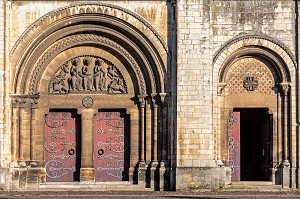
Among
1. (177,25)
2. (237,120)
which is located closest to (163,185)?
Result: (237,120)

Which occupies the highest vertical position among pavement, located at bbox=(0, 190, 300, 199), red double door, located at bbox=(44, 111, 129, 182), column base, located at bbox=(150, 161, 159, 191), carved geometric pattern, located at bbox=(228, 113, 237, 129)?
carved geometric pattern, located at bbox=(228, 113, 237, 129)

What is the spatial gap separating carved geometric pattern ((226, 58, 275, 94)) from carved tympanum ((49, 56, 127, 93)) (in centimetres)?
351

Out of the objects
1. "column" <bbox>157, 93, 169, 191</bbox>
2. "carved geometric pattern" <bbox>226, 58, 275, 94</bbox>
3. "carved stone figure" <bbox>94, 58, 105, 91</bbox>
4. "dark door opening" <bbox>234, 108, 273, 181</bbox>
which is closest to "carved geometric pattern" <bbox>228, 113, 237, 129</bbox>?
"dark door opening" <bbox>234, 108, 273, 181</bbox>

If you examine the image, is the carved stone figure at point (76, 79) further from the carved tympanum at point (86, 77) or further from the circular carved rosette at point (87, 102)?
the circular carved rosette at point (87, 102)

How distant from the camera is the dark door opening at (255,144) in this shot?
27797 millimetres

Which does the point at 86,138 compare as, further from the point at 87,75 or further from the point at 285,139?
the point at 285,139

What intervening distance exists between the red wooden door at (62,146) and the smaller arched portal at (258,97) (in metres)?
4.66

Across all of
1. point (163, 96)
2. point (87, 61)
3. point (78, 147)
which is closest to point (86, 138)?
point (78, 147)

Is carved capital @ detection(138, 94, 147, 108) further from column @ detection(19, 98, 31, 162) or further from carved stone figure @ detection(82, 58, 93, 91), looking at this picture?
column @ detection(19, 98, 31, 162)

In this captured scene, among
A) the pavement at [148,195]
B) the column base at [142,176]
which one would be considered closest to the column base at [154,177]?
the column base at [142,176]

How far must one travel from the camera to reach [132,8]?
2686cm

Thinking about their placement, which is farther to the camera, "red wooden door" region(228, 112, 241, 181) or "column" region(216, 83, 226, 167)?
"red wooden door" region(228, 112, 241, 181)

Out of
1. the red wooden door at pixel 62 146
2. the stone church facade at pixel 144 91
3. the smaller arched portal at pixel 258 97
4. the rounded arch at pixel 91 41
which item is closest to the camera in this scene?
the stone church facade at pixel 144 91

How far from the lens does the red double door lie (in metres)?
27.6
